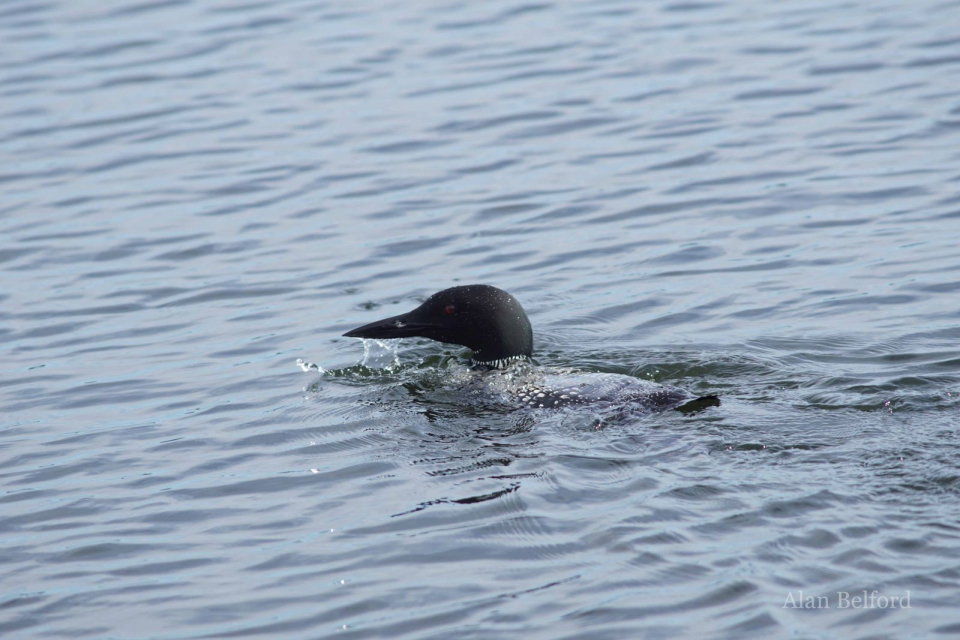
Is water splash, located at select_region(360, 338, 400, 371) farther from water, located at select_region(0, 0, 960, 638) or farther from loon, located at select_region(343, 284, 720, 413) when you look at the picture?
loon, located at select_region(343, 284, 720, 413)

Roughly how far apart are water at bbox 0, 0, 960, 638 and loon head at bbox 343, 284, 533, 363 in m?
0.25

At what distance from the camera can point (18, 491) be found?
5395mm

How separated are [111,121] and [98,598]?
8.07 metres

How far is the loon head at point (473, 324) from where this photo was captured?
628 centimetres

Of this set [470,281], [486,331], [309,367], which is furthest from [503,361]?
[470,281]

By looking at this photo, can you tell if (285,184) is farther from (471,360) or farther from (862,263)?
(862,263)

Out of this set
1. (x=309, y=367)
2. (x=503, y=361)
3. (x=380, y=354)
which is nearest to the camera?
(x=503, y=361)

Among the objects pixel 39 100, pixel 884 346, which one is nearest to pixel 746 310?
pixel 884 346

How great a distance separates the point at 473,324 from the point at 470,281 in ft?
4.39

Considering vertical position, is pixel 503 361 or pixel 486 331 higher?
pixel 486 331

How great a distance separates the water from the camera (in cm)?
428

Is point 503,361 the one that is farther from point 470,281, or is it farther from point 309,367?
point 470,281

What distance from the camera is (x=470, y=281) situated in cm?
769

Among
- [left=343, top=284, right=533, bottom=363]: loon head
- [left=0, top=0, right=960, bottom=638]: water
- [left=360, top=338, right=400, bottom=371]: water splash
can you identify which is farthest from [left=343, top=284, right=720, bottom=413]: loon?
[left=360, top=338, right=400, bottom=371]: water splash
